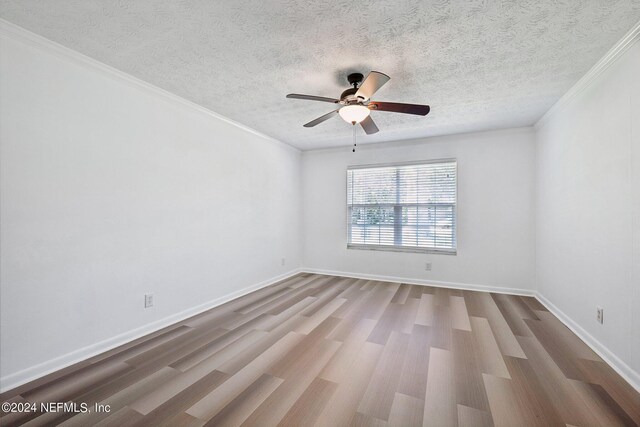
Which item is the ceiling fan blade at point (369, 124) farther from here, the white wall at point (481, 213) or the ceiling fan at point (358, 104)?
the white wall at point (481, 213)

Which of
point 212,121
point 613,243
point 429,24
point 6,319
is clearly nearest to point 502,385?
point 613,243

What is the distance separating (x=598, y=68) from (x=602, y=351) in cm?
234

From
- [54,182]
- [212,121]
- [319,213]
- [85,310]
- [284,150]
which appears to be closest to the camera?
[54,182]

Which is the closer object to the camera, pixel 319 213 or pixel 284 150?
pixel 284 150

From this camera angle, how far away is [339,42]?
6.55 ft

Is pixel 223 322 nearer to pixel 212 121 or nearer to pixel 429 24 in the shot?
pixel 212 121

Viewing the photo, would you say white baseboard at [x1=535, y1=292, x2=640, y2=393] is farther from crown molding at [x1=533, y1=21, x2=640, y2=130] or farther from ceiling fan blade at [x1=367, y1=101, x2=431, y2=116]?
ceiling fan blade at [x1=367, y1=101, x2=431, y2=116]

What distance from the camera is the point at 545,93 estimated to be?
286 centimetres

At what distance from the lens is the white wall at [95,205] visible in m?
1.92

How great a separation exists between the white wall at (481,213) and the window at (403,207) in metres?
0.13

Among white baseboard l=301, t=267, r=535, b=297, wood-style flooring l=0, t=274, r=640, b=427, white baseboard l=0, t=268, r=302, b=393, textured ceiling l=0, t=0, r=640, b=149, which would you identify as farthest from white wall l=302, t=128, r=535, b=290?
white baseboard l=0, t=268, r=302, b=393

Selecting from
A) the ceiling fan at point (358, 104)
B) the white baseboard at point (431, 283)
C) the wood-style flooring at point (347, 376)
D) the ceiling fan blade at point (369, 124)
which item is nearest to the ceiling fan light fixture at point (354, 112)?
the ceiling fan at point (358, 104)

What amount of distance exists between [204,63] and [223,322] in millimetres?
2539

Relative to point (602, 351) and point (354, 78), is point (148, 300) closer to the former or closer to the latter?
point (354, 78)
